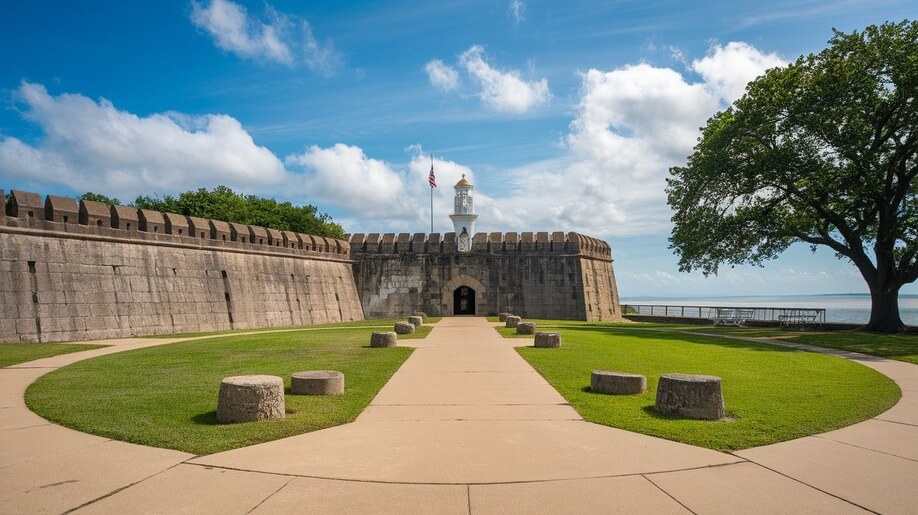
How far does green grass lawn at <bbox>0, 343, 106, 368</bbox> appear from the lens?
38.3 ft

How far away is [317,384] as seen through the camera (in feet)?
25.5

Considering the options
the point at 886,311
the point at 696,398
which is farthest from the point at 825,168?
the point at 696,398

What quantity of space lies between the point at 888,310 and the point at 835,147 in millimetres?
6554

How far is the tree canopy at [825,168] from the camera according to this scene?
20172 mm

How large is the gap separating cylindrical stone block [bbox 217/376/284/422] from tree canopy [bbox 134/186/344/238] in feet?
142

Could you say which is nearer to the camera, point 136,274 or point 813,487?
point 813,487

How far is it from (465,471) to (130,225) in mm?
19587

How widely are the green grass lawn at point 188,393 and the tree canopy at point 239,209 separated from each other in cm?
3586

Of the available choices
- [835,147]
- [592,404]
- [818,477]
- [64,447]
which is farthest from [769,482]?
[835,147]

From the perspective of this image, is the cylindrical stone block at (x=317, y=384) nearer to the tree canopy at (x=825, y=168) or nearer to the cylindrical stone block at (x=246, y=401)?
the cylindrical stone block at (x=246, y=401)

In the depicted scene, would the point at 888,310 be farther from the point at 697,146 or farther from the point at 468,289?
the point at 468,289

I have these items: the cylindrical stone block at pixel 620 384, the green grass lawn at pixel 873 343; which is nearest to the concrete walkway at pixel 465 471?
the cylindrical stone block at pixel 620 384

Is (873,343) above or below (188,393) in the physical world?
below

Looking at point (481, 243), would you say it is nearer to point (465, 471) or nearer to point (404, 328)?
point (404, 328)
